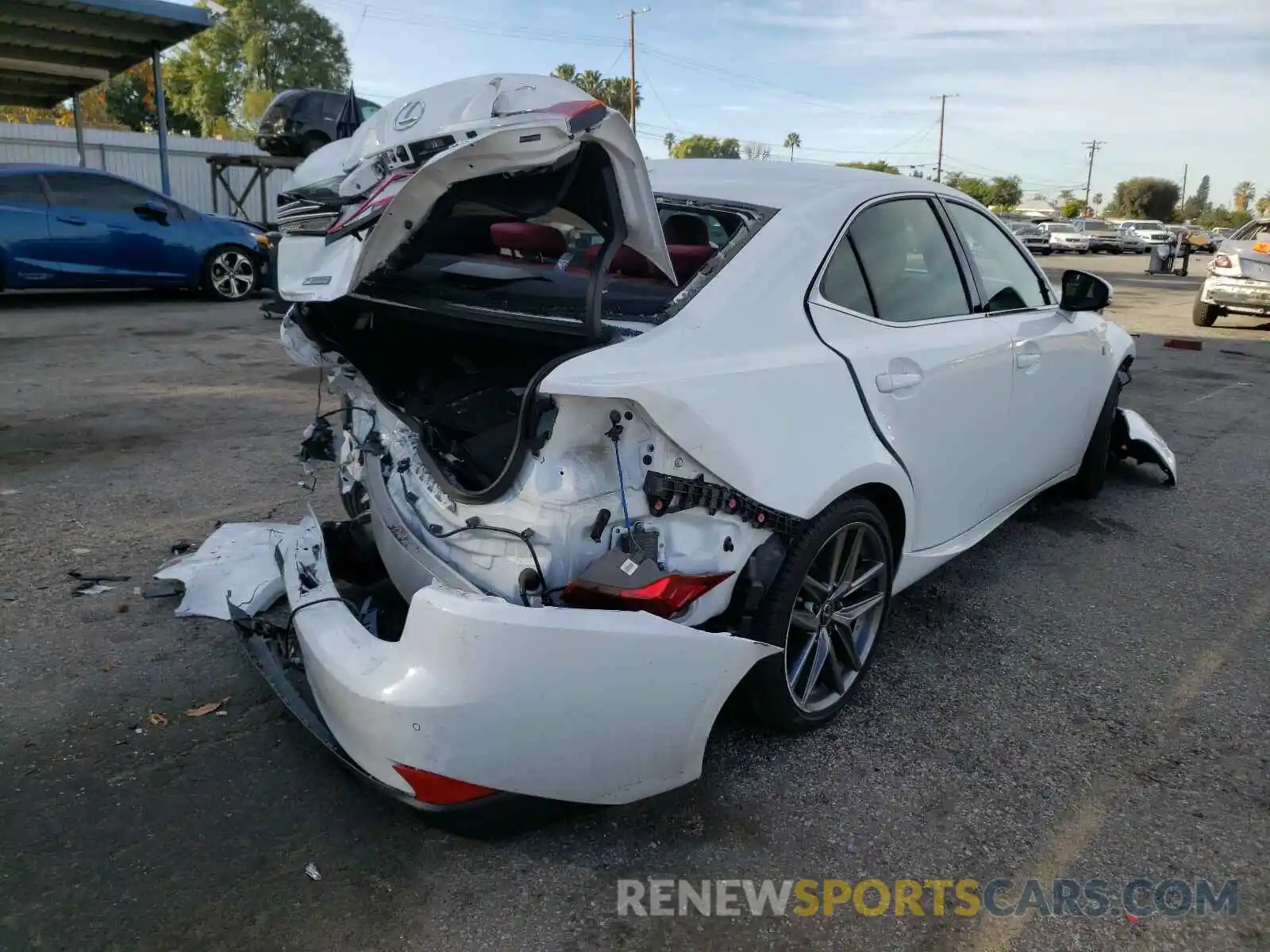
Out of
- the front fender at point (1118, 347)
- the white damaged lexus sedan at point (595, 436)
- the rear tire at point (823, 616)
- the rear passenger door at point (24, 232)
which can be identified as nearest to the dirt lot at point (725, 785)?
the rear tire at point (823, 616)

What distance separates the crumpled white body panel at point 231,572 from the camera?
343cm

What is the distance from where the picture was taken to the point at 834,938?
2156 millimetres

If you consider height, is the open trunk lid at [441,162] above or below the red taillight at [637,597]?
above

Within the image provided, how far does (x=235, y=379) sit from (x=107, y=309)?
16.6ft

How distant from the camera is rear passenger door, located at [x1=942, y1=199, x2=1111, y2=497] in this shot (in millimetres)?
3812

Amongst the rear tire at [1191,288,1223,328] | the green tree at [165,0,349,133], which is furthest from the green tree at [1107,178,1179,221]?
the rear tire at [1191,288,1223,328]

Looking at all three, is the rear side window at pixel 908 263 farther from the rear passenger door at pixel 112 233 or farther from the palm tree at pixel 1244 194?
the palm tree at pixel 1244 194

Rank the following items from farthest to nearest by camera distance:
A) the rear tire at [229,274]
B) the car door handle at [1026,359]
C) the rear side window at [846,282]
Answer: the rear tire at [229,274], the car door handle at [1026,359], the rear side window at [846,282]

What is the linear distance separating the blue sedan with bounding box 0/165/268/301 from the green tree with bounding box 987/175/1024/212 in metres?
72.7

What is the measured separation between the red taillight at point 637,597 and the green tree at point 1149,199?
9183cm

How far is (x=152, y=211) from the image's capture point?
11.4m

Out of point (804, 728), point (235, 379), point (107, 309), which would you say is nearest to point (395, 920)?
point (804, 728)

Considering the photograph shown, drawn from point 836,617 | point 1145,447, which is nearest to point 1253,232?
point 1145,447

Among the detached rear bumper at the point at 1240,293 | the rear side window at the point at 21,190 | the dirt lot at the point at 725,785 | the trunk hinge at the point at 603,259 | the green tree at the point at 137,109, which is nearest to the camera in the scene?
the dirt lot at the point at 725,785
